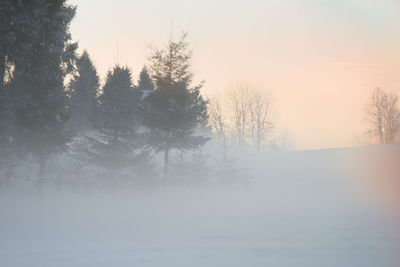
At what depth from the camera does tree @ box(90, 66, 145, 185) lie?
1992cm

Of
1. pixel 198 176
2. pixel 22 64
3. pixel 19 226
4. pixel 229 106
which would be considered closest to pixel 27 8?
pixel 22 64

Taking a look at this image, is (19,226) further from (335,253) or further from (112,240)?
(335,253)

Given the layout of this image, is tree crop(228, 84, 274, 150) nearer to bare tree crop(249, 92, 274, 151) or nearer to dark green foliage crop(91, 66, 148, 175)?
bare tree crop(249, 92, 274, 151)

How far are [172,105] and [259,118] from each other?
1491 inches

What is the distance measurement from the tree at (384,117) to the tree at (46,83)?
177ft

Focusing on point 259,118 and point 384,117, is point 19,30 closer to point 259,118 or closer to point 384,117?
point 259,118

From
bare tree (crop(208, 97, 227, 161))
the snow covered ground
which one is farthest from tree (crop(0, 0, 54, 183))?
bare tree (crop(208, 97, 227, 161))

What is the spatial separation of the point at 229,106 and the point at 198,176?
3322 cm

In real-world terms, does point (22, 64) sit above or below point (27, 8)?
below

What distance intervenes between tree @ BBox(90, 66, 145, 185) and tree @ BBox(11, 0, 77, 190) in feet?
8.67

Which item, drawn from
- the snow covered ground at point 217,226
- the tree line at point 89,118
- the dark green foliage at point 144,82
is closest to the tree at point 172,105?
the tree line at point 89,118

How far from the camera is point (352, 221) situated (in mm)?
13070

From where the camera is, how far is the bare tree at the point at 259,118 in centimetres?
5297

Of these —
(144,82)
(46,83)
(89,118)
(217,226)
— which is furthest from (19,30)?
(144,82)
